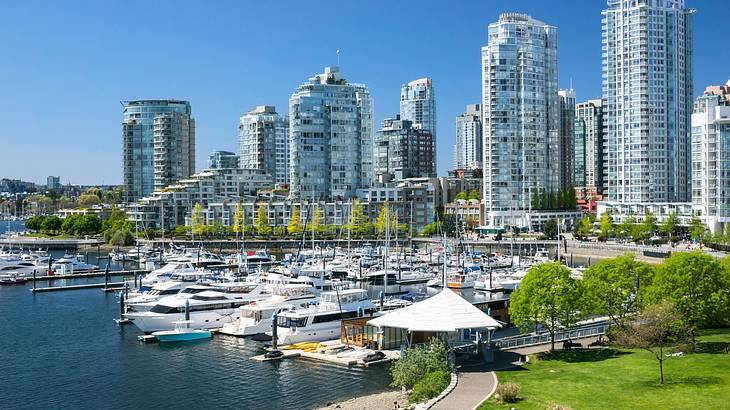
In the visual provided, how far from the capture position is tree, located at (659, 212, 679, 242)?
550ft

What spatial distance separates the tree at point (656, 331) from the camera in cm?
4572

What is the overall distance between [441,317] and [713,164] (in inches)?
4756

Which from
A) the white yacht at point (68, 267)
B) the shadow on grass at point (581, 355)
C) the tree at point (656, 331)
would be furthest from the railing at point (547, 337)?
the white yacht at point (68, 267)

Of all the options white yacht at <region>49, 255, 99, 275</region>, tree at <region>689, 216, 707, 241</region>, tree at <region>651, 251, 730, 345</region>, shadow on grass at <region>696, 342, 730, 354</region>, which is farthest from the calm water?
tree at <region>689, 216, 707, 241</region>

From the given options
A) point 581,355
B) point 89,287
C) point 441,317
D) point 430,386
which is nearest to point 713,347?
point 581,355

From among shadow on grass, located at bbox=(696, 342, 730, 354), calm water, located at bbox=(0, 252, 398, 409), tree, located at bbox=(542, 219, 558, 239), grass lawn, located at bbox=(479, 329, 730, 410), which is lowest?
calm water, located at bbox=(0, 252, 398, 409)

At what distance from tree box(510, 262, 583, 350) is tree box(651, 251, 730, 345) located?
20.5ft

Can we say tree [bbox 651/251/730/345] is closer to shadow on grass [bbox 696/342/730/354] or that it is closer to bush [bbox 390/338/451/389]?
shadow on grass [bbox 696/342/730/354]

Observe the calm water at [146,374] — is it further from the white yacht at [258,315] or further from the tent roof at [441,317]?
the tent roof at [441,317]

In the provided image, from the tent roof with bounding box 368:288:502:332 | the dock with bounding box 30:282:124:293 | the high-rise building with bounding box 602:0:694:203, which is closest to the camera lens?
the tent roof with bounding box 368:288:502:332

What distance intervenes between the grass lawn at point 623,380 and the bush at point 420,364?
3742 millimetres

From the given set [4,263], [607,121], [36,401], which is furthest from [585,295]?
[607,121]

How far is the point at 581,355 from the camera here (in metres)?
51.7

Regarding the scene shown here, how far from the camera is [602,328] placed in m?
60.3
